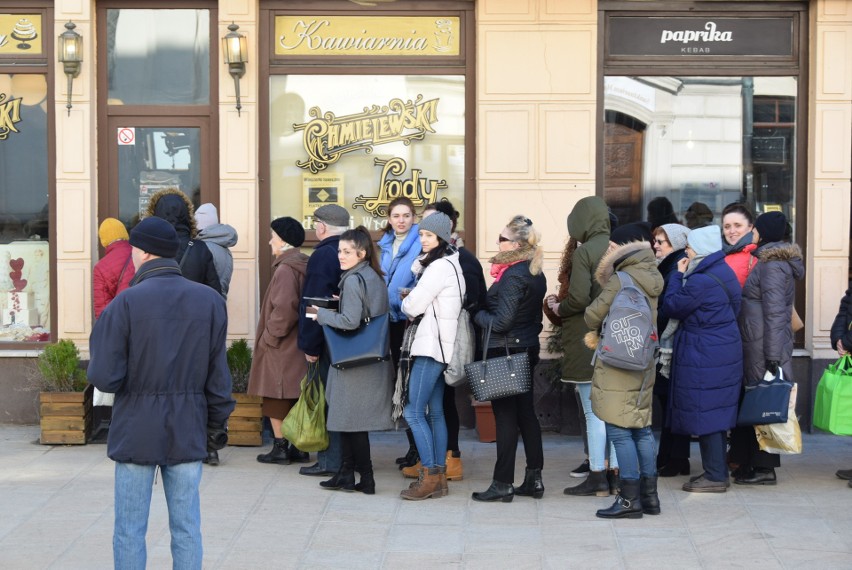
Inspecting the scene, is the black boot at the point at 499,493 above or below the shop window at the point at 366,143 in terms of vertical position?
below

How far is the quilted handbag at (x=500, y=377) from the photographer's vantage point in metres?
7.68

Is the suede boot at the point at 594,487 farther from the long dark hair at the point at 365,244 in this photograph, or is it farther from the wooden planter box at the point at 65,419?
the wooden planter box at the point at 65,419

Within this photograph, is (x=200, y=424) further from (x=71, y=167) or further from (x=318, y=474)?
(x=71, y=167)

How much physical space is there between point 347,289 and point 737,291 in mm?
2582

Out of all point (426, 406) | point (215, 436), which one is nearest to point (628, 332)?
point (426, 406)

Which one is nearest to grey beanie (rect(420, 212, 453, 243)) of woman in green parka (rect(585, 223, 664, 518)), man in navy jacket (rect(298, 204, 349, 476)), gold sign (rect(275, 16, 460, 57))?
man in navy jacket (rect(298, 204, 349, 476))

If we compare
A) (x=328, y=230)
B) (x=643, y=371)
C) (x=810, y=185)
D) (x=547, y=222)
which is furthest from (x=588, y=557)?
(x=810, y=185)

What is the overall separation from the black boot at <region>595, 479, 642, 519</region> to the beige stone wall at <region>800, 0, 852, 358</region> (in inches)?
137

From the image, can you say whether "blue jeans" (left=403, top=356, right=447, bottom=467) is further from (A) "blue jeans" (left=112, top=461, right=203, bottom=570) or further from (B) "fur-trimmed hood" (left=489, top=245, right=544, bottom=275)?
(A) "blue jeans" (left=112, top=461, right=203, bottom=570)

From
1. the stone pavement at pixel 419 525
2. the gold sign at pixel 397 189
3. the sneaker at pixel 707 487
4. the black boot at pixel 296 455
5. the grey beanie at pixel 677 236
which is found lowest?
the stone pavement at pixel 419 525

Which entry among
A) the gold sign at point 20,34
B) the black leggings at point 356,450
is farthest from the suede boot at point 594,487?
the gold sign at point 20,34

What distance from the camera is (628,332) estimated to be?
725 cm

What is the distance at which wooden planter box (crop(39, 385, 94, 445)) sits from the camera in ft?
31.2

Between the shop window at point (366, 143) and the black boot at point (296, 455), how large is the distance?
2.23m
